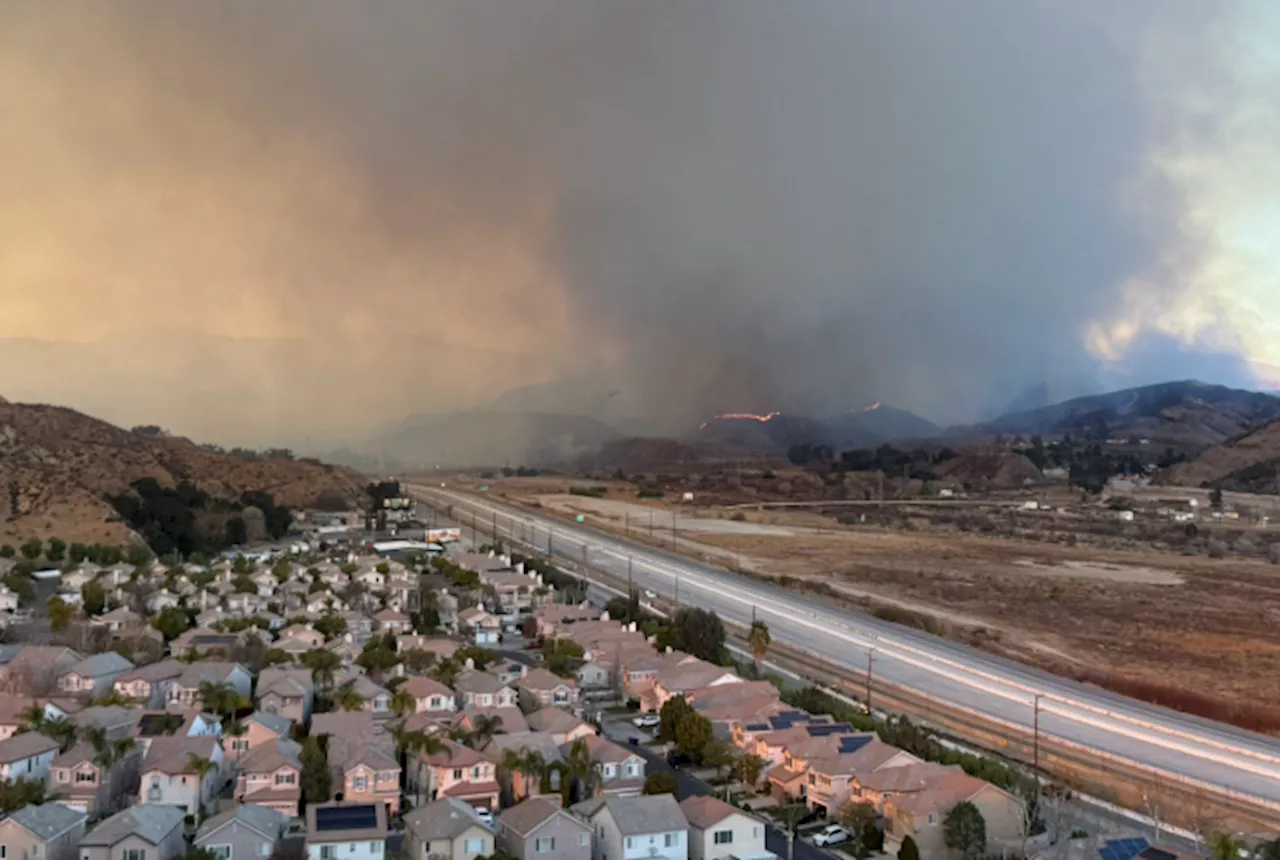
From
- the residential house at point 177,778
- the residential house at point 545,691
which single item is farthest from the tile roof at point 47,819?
the residential house at point 545,691

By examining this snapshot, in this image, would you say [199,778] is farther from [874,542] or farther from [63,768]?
[874,542]

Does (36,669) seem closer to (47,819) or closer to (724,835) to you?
(47,819)

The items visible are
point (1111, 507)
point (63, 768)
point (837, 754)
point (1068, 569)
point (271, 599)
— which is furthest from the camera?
point (1111, 507)

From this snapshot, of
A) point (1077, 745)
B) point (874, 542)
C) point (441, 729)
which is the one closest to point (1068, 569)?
point (874, 542)

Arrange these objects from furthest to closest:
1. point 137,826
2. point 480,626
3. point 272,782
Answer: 1. point 480,626
2. point 272,782
3. point 137,826

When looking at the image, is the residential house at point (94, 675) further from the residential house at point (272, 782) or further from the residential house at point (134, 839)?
the residential house at point (134, 839)

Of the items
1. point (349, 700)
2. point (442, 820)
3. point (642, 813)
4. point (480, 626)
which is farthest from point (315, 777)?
point (480, 626)
